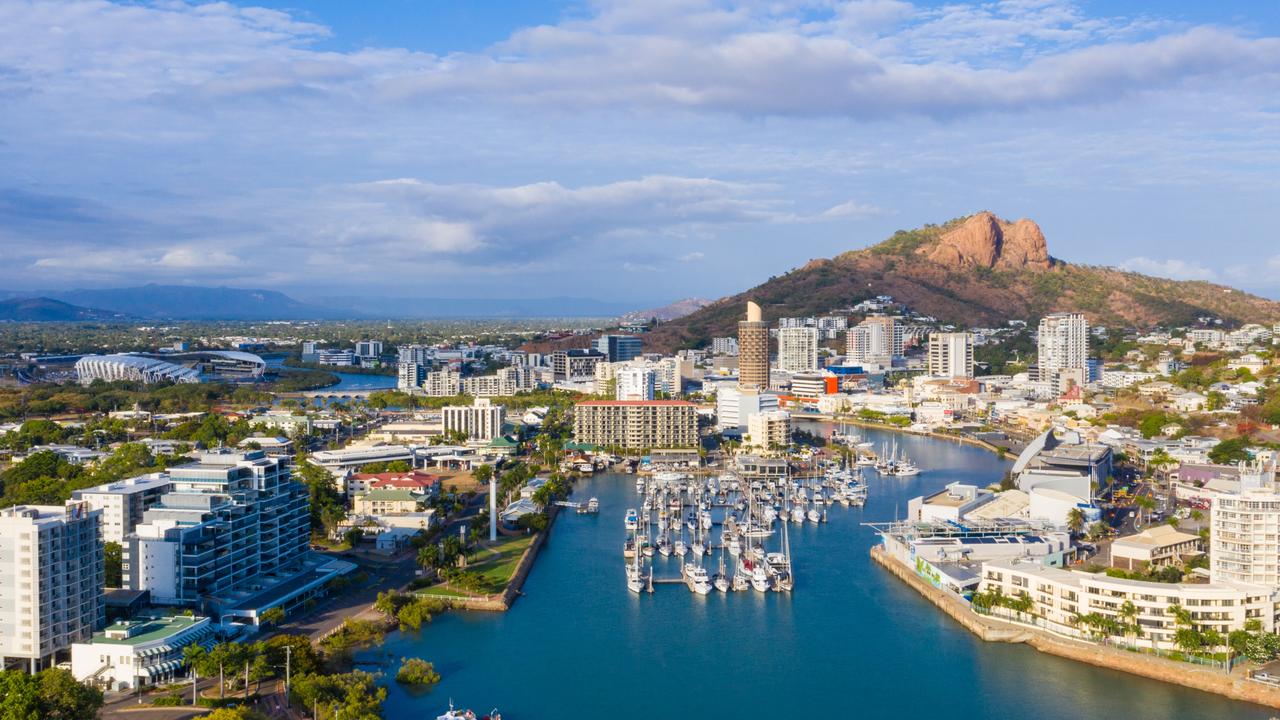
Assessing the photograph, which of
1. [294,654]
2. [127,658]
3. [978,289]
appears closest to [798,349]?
[978,289]

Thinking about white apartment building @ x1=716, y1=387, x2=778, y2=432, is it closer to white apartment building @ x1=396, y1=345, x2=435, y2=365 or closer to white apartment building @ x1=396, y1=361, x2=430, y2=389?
white apartment building @ x1=396, y1=361, x2=430, y2=389

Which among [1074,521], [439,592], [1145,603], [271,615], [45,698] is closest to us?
[45,698]

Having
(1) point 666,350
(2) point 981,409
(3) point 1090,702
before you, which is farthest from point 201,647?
(1) point 666,350

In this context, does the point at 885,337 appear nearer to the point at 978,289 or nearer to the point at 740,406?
the point at 978,289

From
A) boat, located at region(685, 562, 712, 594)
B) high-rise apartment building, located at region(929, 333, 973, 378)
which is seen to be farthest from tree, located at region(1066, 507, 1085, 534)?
high-rise apartment building, located at region(929, 333, 973, 378)

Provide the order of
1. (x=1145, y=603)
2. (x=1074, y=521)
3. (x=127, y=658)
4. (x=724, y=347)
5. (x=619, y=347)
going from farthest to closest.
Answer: (x=724, y=347), (x=619, y=347), (x=1074, y=521), (x=1145, y=603), (x=127, y=658)

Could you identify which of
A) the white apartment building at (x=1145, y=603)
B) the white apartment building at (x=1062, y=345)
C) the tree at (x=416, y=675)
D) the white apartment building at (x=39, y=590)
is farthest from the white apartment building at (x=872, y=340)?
the white apartment building at (x=39, y=590)

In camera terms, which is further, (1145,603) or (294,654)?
(1145,603)

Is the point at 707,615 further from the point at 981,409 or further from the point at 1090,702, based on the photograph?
the point at 981,409
